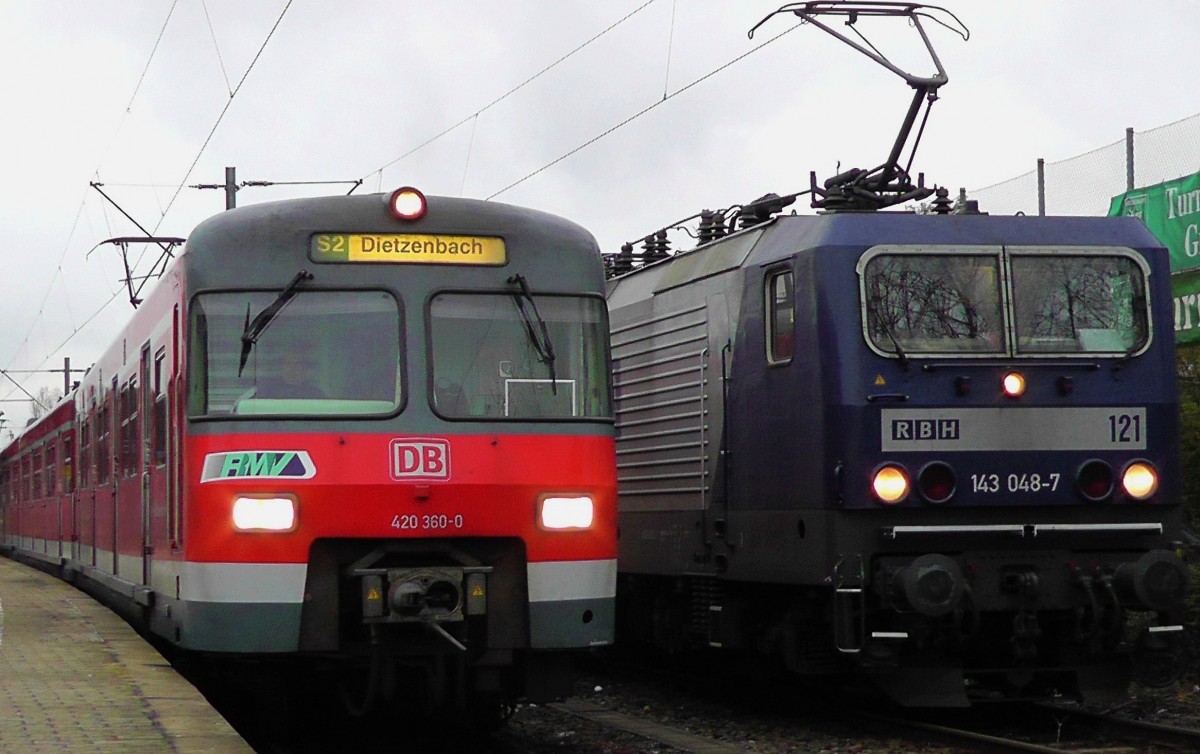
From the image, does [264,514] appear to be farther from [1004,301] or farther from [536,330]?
[1004,301]

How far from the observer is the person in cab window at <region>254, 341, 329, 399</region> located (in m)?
8.98

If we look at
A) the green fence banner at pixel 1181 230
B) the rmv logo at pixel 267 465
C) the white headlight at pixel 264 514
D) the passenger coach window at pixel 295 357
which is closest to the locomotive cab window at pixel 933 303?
the passenger coach window at pixel 295 357

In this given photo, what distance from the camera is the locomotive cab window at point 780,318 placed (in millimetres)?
10844

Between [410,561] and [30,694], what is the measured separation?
2468mm

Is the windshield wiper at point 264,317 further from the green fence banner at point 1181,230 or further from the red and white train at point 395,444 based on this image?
the green fence banner at point 1181,230

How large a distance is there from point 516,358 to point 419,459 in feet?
2.59

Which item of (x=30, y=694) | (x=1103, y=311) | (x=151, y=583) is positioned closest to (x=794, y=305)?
(x=1103, y=311)

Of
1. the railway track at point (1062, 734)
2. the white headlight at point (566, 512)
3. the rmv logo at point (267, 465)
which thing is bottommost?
the railway track at point (1062, 734)

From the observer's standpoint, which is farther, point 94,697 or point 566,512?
point 94,697

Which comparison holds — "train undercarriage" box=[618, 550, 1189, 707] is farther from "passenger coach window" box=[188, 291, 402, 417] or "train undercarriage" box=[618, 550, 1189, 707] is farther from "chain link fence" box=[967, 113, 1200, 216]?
"chain link fence" box=[967, 113, 1200, 216]

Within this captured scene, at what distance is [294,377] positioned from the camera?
9.01m

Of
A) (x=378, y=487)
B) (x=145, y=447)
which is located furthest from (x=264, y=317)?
(x=145, y=447)

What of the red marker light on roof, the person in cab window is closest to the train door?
the person in cab window

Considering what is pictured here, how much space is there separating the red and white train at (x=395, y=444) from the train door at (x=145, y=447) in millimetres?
1259
